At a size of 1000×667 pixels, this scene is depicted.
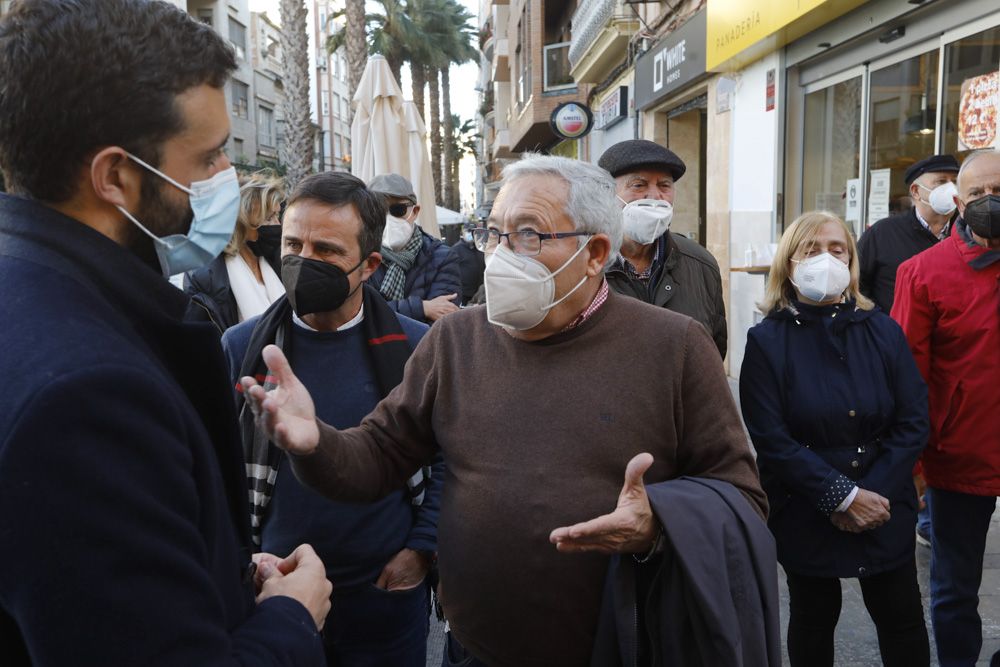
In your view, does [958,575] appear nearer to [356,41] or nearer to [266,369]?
[266,369]

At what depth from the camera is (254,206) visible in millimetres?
4461

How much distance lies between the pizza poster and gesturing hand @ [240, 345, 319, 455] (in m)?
5.43

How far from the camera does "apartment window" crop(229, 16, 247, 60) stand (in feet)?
132

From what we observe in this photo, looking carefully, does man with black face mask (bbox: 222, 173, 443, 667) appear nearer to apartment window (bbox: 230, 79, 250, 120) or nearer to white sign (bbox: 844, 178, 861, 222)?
white sign (bbox: 844, 178, 861, 222)

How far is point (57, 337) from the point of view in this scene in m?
1.12

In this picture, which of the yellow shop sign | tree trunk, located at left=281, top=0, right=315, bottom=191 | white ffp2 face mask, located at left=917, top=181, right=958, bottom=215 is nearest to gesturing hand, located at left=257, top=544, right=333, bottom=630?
white ffp2 face mask, located at left=917, top=181, right=958, bottom=215

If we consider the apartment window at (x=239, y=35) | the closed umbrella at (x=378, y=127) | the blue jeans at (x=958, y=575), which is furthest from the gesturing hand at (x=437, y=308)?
the apartment window at (x=239, y=35)

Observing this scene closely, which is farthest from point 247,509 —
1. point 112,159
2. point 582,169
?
point 582,169

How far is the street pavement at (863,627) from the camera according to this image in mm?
3664

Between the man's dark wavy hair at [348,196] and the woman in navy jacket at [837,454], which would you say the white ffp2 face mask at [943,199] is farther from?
the man's dark wavy hair at [348,196]

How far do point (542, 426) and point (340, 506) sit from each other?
841 millimetres

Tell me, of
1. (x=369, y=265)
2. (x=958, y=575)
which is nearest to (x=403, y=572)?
(x=369, y=265)

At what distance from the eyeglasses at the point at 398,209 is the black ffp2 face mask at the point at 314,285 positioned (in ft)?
8.46

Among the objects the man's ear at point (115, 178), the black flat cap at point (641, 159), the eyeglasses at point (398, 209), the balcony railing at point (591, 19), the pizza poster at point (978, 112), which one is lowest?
the man's ear at point (115, 178)
